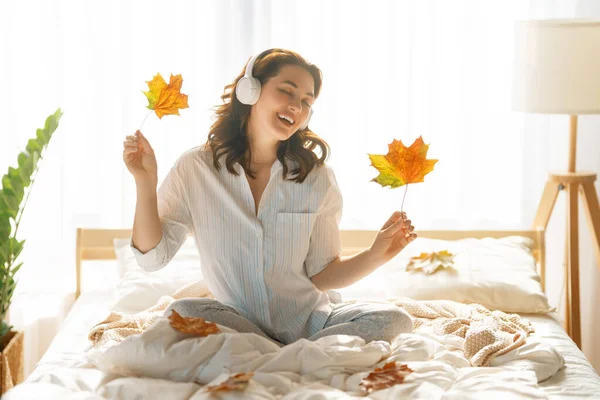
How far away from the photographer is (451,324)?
2531 mm

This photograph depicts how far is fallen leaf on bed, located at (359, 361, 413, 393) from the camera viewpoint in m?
2.04

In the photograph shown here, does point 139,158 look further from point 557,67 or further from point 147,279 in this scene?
point 557,67

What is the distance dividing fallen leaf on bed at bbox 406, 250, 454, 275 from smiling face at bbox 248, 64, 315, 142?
859mm

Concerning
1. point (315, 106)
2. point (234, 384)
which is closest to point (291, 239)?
point (234, 384)

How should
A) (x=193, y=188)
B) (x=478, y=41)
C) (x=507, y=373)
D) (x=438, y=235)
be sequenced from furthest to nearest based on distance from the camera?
(x=478, y=41), (x=438, y=235), (x=193, y=188), (x=507, y=373)

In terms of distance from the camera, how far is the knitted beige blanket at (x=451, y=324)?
7.72 ft

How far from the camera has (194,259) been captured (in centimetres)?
316

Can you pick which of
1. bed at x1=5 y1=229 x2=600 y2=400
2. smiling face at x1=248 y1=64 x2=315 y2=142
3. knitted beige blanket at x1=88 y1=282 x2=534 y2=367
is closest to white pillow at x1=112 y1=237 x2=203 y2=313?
knitted beige blanket at x1=88 y1=282 x2=534 y2=367

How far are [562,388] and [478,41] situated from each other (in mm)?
1821

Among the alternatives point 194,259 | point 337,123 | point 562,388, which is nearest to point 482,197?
point 337,123

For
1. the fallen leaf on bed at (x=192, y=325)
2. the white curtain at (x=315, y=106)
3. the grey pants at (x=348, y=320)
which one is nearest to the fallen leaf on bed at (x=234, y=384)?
the fallen leaf on bed at (x=192, y=325)

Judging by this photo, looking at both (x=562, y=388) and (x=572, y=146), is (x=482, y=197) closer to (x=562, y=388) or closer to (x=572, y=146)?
(x=572, y=146)

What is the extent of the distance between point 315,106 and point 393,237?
1399 millimetres

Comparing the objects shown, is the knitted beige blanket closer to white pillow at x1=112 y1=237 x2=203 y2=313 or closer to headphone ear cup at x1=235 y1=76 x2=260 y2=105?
white pillow at x1=112 y1=237 x2=203 y2=313
